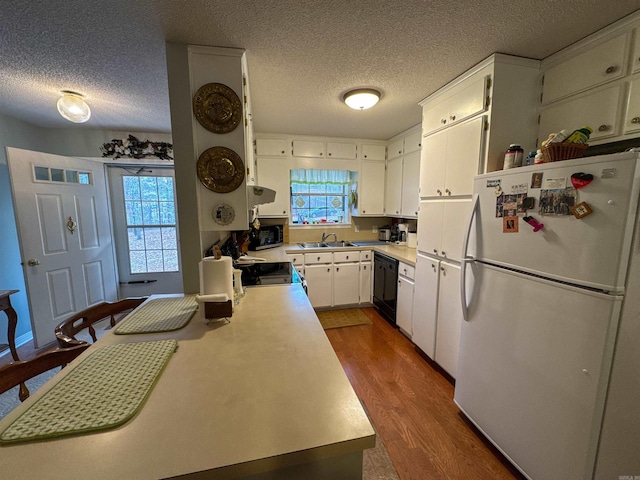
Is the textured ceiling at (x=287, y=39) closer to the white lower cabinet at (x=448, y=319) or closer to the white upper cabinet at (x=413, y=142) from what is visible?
the white upper cabinet at (x=413, y=142)

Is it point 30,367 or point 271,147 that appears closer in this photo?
point 30,367

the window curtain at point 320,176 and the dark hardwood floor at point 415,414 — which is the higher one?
the window curtain at point 320,176

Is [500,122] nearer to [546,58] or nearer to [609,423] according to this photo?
[546,58]

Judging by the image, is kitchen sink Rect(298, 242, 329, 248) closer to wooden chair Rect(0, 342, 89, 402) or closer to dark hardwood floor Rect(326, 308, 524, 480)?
dark hardwood floor Rect(326, 308, 524, 480)

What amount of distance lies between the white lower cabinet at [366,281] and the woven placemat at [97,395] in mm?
2689

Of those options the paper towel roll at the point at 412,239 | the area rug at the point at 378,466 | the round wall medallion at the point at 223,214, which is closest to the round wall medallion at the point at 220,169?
the round wall medallion at the point at 223,214

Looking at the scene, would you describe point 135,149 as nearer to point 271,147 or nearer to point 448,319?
point 271,147

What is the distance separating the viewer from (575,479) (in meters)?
1.08

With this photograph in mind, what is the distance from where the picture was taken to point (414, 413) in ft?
5.82

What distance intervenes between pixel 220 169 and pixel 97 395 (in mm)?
1247

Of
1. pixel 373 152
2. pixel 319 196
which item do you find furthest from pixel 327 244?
pixel 373 152

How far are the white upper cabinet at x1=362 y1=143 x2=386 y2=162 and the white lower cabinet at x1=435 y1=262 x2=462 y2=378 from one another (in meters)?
2.08

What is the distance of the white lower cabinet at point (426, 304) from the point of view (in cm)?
220

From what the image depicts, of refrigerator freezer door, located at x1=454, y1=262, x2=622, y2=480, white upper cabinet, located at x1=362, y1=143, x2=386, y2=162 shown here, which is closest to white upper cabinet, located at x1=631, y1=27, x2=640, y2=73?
refrigerator freezer door, located at x1=454, y1=262, x2=622, y2=480
